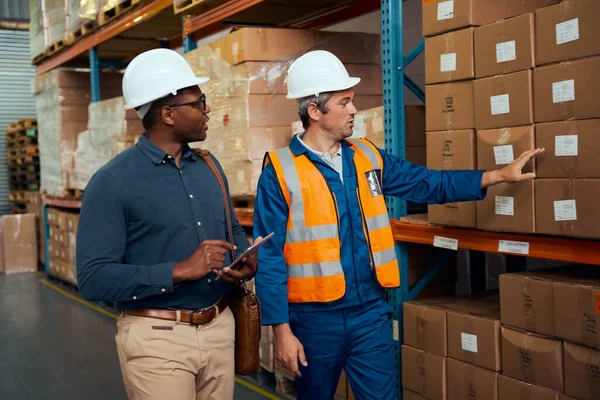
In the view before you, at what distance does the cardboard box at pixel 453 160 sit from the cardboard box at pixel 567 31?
23.1 inches

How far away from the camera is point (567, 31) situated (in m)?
3.04

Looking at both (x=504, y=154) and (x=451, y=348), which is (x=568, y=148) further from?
(x=451, y=348)

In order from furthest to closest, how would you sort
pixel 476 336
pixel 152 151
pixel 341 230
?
pixel 476 336 < pixel 341 230 < pixel 152 151

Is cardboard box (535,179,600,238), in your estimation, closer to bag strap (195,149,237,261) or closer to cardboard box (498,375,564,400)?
cardboard box (498,375,564,400)

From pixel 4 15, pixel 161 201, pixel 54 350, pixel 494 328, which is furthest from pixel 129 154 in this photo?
pixel 4 15

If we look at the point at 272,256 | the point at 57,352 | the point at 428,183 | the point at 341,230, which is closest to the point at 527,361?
the point at 428,183

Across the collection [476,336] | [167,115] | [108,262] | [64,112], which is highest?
[64,112]

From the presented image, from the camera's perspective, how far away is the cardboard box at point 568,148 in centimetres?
297

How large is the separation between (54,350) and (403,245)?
4.07 metres

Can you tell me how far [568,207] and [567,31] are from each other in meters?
0.74

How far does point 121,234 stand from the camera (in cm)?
257

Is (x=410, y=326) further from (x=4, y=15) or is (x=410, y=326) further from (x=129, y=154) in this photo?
(x=4, y=15)

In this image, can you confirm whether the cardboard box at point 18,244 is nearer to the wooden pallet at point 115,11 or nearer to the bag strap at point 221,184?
the wooden pallet at point 115,11

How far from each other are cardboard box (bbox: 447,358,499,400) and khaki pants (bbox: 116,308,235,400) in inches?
61.4
